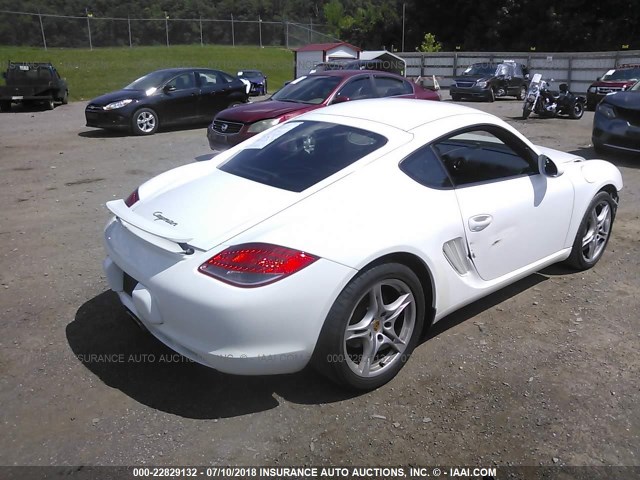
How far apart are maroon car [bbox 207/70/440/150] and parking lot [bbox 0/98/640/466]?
454 centimetres

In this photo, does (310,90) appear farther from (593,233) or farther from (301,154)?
(301,154)

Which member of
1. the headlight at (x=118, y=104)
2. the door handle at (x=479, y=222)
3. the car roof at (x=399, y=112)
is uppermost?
the car roof at (x=399, y=112)

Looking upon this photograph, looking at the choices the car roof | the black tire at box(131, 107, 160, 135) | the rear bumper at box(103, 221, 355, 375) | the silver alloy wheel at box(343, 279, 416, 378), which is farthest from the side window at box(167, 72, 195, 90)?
the silver alloy wheel at box(343, 279, 416, 378)

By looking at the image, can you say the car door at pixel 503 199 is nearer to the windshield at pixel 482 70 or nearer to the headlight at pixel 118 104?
the headlight at pixel 118 104

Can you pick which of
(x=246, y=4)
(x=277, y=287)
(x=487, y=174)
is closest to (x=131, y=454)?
(x=277, y=287)

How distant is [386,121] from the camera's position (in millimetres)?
3562

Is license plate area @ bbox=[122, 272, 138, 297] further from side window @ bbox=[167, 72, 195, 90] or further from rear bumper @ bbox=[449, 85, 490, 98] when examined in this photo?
rear bumper @ bbox=[449, 85, 490, 98]

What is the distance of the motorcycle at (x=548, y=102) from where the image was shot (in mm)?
15625

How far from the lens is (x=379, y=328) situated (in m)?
3.05

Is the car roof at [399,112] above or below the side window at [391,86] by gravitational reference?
above

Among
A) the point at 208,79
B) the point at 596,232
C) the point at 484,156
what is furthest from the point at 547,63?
the point at 484,156

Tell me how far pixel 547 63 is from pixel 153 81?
2212 cm

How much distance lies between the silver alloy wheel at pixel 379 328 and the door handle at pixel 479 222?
2.06ft

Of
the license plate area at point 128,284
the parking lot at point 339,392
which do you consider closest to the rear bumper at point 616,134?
the parking lot at point 339,392
